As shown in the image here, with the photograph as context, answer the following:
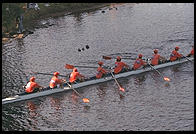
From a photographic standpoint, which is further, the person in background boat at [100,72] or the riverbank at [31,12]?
the riverbank at [31,12]

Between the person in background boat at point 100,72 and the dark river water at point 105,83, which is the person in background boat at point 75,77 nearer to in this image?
the dark river water at point 105,83

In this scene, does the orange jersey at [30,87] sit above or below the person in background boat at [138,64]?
below

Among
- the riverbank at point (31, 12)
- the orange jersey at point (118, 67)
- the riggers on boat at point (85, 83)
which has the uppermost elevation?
the riverbank at point (31, 12)

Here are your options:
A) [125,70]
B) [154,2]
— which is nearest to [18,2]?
[154,2]

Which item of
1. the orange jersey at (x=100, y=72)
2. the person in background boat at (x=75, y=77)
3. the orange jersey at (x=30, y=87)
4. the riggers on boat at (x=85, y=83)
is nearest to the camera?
the riggers on boat at (x=85, y=83)

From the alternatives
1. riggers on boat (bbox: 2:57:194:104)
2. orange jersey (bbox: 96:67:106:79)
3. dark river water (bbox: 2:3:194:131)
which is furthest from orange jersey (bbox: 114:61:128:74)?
orange jersey (bbox: 96:67:106:79)

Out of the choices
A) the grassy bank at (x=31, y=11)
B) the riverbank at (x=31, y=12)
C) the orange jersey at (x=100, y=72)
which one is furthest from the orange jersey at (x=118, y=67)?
the grassy bank at (x=31, y=11)

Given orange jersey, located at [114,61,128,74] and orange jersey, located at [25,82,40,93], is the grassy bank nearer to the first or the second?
orange jersey, located at [25,82,40,93]

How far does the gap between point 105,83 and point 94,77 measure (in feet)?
5.33

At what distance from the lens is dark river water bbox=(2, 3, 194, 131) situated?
32.8 metres

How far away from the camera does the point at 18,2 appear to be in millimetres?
92250

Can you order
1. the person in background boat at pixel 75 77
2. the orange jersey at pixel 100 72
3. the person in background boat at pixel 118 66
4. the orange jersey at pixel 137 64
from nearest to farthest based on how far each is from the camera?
the person in background boat at pixel 75 77 → the orange jersey at pixel 100 72 → the person in background boat at pixel 118 66 → the orange jersey at pixel 137 64

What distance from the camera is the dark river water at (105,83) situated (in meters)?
32.8

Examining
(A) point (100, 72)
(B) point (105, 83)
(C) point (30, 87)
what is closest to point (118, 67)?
(A) point (100, 72)
